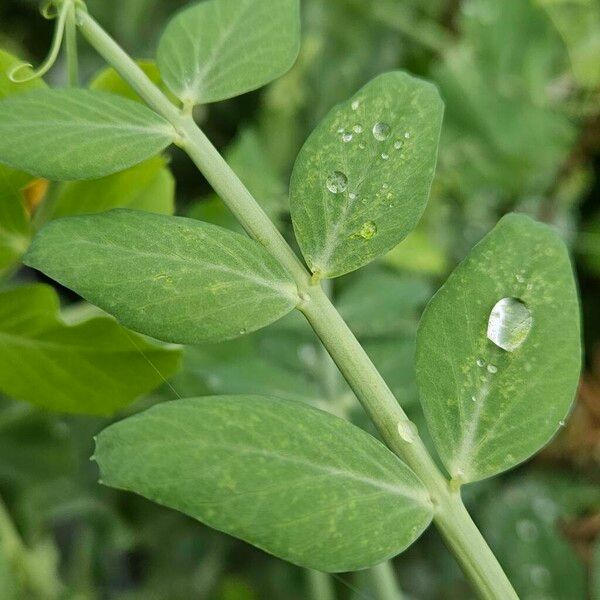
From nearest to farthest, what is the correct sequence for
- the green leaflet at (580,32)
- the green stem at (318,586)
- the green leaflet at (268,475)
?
the green leaflet at (268,475) → the green stem at (318,586) → the green leaflet at (580,32)

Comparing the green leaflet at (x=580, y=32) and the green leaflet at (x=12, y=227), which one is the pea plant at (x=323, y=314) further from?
the green leaflet at (x=580, y=32)

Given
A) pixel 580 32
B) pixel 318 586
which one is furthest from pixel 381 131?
pixel 580 32

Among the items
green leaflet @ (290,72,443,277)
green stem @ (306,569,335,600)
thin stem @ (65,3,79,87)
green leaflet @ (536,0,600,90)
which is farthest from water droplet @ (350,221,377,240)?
green leaflet @ (536,0,600,90)

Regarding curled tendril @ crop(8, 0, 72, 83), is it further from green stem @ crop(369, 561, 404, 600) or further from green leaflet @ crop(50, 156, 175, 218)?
green stem @ crop(369, 561, 404, 600)

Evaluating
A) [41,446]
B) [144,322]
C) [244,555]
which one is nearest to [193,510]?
[144,322]

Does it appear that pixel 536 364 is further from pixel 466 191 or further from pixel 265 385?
pixel 466 191

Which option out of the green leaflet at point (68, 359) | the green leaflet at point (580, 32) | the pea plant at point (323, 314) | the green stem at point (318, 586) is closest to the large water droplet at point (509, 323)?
the pea plant at point (323, 314)

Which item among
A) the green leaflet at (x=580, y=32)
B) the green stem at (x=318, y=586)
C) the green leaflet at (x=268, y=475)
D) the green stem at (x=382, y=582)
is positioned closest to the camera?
the green leaflet at (x=268, y=475)

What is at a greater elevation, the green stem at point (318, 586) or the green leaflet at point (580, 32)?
the green stem at point (318, 586)
